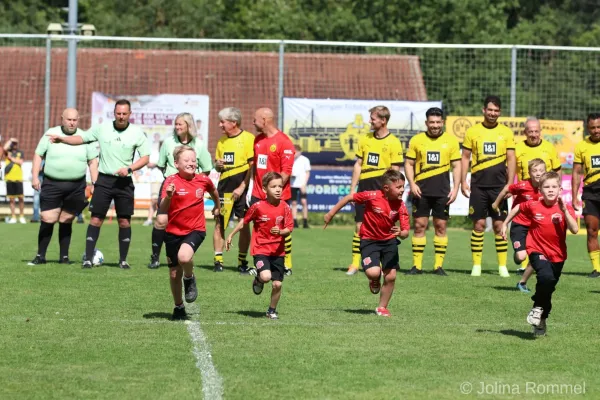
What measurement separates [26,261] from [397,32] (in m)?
Answer: 33.0

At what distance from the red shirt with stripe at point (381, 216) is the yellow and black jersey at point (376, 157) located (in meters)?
3.75

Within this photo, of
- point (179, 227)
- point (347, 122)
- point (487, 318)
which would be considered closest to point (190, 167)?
point (179, 227)

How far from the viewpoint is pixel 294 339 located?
9688 millimetres

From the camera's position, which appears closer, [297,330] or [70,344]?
[70,344]

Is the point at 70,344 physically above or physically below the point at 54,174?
below

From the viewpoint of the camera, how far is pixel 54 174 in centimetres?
1547

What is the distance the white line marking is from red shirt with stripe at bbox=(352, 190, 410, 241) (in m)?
1.97

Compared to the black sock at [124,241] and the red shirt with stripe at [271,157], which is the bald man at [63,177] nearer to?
the black sock at [124,241]

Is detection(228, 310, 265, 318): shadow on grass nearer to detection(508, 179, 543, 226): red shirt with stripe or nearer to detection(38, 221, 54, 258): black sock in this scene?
detection(508, 179, 543, 226): red shirt with stripe

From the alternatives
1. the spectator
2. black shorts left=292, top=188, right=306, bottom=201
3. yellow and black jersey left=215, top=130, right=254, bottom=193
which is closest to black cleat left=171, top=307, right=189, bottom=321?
yellow and black jersey left=215, top=130, right=254, bottom=193

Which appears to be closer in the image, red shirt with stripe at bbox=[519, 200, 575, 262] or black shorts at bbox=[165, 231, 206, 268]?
red shirt with stripe at bbox=[519, 200, 575, 262]

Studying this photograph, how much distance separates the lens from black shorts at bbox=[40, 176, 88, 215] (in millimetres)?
15508

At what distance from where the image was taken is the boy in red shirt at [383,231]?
11.3 m

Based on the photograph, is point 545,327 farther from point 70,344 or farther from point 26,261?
point 26,261
